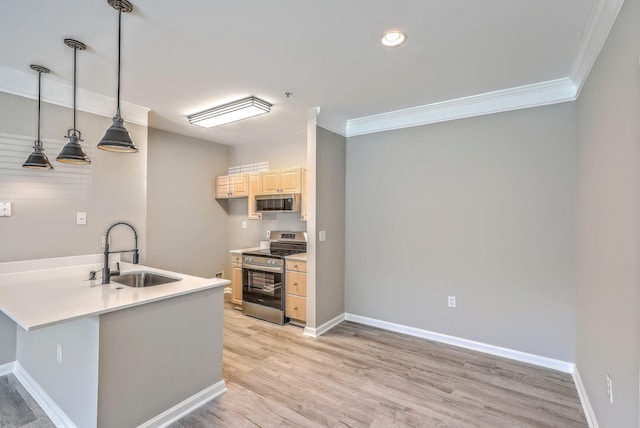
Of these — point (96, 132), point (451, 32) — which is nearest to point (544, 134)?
point (451, 32)

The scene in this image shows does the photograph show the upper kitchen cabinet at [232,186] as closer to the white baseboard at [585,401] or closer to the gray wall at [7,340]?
the gray wall at [7,340]

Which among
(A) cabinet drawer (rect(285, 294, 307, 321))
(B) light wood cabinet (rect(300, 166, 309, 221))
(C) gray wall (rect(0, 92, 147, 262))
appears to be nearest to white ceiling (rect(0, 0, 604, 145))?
(C) gray wall (rect(0, 92, 147, 262))

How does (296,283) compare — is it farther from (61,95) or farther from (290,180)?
(61,95)

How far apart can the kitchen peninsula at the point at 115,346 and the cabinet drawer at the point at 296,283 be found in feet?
4.83

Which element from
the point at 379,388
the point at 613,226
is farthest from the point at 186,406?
the point at 613,226

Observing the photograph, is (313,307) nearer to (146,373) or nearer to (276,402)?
(276,402)

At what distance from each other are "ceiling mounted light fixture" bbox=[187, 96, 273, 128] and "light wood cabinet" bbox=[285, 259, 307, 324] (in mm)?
1867

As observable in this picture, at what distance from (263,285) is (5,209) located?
8.79ft

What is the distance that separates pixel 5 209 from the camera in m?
2.62

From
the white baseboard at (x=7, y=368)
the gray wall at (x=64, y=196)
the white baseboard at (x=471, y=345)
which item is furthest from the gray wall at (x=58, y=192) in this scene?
the white baseboard at (x=471, y=345)

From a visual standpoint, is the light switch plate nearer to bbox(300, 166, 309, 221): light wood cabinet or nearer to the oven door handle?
the oven door handle

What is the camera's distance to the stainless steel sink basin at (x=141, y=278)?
2.64 meters

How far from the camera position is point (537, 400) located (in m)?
2.35

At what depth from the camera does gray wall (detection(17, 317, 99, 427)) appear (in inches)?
69.9
